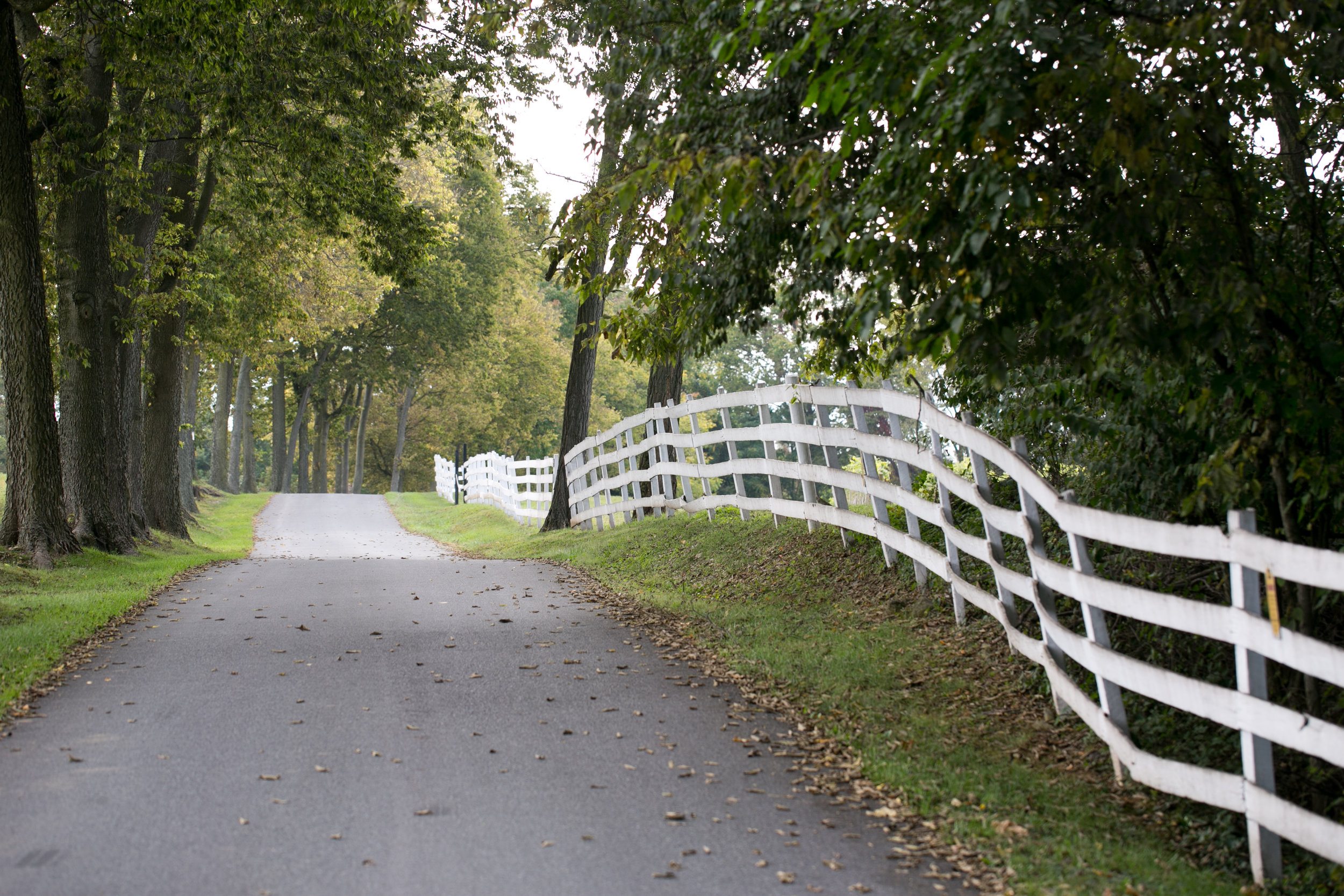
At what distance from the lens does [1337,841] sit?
364 cm

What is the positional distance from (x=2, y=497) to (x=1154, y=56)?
26.3 metres

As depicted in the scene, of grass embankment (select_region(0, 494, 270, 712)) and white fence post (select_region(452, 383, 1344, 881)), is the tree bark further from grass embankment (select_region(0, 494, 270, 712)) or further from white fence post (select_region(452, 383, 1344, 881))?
white fence post (select_region(452, 383, 1344, 881))

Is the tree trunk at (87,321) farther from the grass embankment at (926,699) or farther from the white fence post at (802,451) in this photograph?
the white fence post at (802,451)

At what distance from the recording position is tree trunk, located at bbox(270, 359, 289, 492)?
129 feet

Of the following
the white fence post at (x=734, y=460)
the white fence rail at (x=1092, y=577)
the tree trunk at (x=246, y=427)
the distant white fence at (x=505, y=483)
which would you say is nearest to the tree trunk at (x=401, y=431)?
the tree trunk at (x=246, y=427)

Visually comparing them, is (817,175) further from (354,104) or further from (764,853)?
(354,104)

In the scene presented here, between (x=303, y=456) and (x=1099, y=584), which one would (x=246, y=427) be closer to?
(x=303, y=456)

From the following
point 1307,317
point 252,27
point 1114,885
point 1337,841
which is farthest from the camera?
point 252,27

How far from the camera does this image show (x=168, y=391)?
18.3m

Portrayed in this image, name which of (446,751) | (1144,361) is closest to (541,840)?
(446,751)

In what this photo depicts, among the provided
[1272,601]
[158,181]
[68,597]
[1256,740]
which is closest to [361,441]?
[158,181]

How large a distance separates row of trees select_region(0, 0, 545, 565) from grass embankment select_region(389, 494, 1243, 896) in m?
5.57

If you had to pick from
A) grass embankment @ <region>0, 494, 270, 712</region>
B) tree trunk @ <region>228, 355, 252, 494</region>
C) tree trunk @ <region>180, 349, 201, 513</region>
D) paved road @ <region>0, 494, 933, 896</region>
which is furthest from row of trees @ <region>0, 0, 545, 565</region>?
tree trunk @ <region>228, 355, 252, 494</region>

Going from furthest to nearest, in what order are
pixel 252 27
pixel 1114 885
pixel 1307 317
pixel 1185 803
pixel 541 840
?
1. pixel 252 27
2. pixel 1307 317
3. pixel 1185 803
4. pixel 541 840
5. pixel 1114 885
